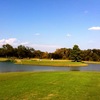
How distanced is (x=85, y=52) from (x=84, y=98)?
137 metres

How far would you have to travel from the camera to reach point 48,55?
516 ft

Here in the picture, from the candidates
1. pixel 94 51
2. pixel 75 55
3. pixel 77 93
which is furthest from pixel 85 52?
pixel 77 93

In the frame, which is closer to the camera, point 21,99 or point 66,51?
point 21,99

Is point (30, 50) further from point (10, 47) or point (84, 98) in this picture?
point (84, 98)

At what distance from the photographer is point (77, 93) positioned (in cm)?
1552

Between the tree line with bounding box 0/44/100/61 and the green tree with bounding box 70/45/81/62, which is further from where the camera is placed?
the tree line with bounding box 0/44/100/61

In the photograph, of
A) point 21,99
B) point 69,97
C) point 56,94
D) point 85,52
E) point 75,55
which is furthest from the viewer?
point 85,52

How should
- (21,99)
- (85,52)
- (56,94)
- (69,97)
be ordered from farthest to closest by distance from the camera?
1. (85,52)
2. (56,94)
3. (69,97)
4. (21,99)

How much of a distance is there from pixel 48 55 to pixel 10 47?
89.1 ft

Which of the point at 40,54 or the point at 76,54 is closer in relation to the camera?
the point at 76,54

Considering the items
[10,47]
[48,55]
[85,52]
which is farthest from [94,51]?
[10,47]

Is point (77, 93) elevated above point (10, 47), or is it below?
below

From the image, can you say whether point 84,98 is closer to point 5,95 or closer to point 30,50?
point 5,95

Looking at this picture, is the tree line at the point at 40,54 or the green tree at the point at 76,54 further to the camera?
the tree line at the point at 40,54
